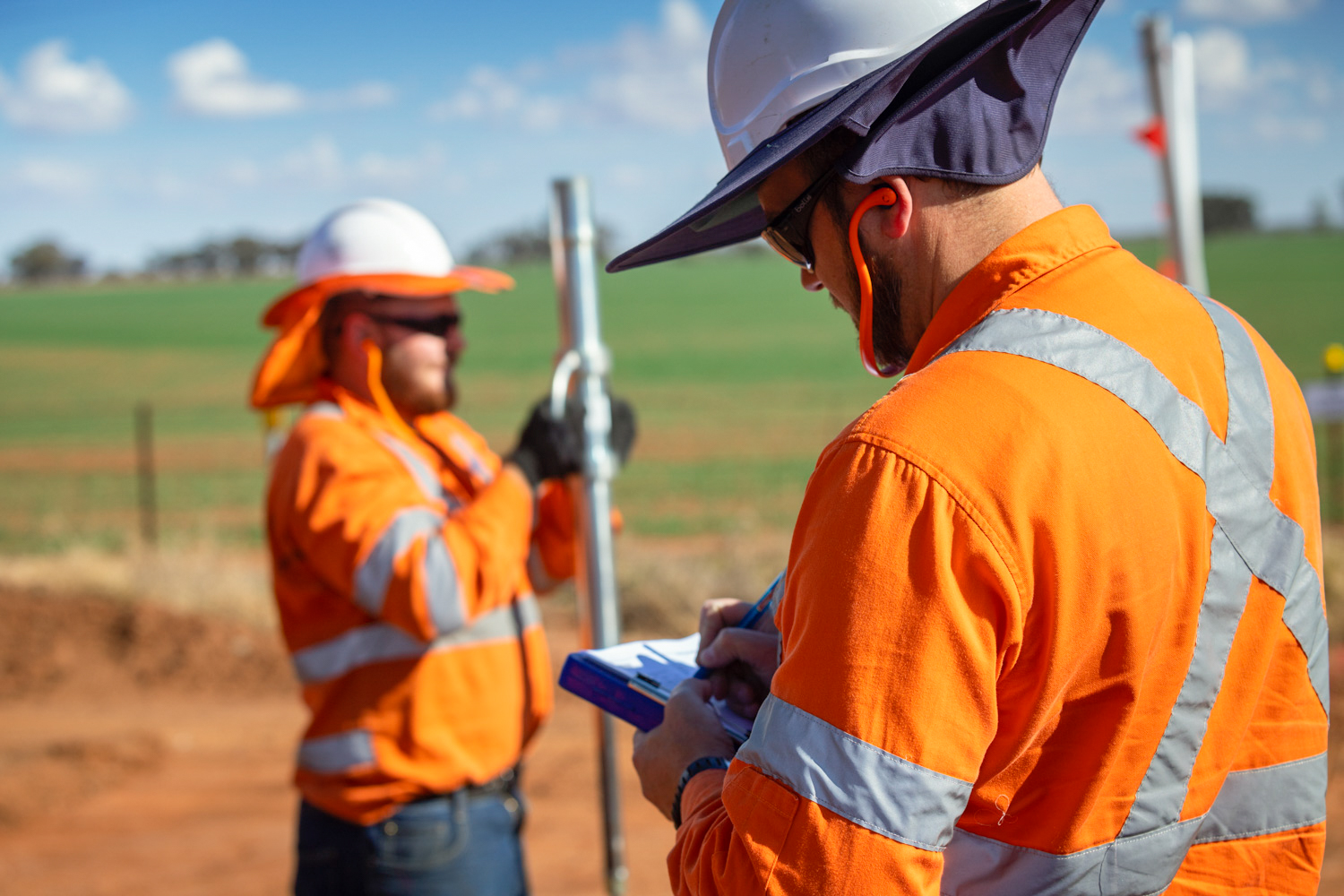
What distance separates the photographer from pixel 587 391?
3.17 m

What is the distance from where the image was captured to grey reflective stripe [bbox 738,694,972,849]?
3.54ft

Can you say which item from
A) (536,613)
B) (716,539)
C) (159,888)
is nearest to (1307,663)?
(536,613)

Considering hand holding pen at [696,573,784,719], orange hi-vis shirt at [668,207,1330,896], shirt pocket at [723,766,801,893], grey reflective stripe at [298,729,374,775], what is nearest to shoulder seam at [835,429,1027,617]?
orange hi-vis shirt at [668,207,1330,896]

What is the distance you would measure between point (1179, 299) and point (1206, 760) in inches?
20.3

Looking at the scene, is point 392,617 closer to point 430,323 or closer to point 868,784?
point 430,323

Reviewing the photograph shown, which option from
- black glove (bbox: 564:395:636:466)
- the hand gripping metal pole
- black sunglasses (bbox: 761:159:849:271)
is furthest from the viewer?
black glove (bbox: 564:395:636:466)

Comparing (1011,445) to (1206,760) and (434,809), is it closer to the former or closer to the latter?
(1206,760)

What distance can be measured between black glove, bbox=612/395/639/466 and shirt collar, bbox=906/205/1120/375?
2001 millimetres

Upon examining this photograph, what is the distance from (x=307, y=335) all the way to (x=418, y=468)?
0.55 m

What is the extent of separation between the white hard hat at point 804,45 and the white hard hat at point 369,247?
2040 mm

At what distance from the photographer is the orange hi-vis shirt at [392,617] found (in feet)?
9.00

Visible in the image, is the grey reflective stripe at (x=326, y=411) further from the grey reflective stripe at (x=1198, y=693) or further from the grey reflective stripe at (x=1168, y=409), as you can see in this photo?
the grey reflective stripe at (x=1198, y=693)

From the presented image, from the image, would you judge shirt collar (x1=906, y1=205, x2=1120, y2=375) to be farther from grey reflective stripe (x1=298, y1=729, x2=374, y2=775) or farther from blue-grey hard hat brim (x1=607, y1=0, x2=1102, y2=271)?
grey reflective stripe (x1=298, y1=729, x2=374, y2=775)

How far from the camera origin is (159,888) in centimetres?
494
